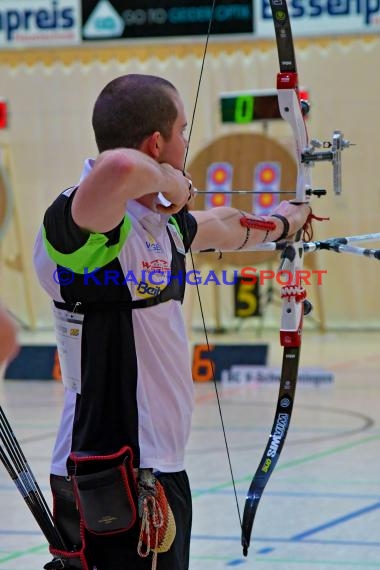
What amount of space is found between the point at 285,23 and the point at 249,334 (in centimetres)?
715

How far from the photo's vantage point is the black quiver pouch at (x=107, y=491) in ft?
5.71

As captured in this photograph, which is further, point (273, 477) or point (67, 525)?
point (273, 477)

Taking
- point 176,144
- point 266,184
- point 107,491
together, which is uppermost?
point 176,144

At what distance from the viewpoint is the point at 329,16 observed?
9359 mm

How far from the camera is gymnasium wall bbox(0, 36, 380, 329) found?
956 centimetres

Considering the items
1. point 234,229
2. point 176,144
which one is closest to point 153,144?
point 176,144

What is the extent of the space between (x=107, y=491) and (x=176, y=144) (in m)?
0.56

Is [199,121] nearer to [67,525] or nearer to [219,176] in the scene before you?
[219,176]

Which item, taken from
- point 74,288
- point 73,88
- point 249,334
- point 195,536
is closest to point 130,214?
point 74,288

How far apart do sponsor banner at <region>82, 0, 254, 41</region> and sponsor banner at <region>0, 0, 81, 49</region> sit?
0.14 metres

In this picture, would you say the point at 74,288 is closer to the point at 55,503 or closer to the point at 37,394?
the point at 55,503

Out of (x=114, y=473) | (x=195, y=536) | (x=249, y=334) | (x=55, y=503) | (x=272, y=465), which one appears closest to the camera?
(x=114, y=473)

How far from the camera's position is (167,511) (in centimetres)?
177

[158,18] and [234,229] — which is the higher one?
[234,229]
